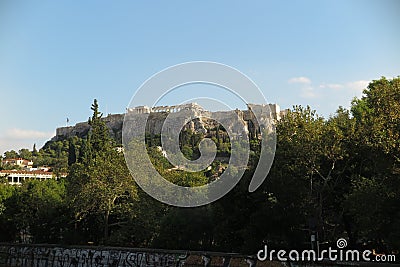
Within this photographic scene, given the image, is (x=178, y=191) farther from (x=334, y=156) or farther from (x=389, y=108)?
(x=389, y=108)

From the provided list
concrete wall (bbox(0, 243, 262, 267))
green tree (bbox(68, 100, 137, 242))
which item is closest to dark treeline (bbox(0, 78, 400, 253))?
green tree (bbox(68, 100, 137, 242))

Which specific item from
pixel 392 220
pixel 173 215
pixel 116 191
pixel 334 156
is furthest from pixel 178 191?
pixel 392 220

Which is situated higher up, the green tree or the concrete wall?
the green tree

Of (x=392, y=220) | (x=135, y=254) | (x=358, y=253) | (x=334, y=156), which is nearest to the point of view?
(x=392, y=220)

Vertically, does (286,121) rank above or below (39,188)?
above

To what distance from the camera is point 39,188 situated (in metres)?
30.4

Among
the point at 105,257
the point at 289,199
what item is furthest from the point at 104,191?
the point at 289,199

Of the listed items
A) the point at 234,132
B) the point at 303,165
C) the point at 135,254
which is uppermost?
the point at 234,132

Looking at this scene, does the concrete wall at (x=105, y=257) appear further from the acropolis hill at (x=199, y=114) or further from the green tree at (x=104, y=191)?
the acropolis hill at (x=199, y=114)

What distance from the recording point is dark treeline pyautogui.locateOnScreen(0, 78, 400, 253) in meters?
16.2

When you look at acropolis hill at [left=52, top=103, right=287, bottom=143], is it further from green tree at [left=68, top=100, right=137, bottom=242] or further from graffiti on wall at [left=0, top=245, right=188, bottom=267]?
graffiti on wall at [left=0, top=245, right=188, bottom=267]

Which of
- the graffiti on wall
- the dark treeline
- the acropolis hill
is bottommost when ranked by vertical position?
the graffiti on wall

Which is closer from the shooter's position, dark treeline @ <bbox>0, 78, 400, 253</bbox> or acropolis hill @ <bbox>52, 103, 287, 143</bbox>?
dark treeline @ <bbox>0, 78, 400, 253</bbox>

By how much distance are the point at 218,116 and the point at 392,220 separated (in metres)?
9.36
